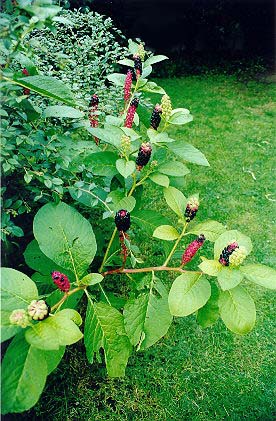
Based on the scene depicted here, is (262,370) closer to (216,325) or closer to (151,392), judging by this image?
(216,325)

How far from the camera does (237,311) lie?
167 centimetres

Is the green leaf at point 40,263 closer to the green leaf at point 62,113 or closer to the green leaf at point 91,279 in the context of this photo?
the green leaf at point 91,279

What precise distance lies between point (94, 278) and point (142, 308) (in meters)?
0.32

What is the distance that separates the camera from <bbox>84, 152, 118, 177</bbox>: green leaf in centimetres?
199

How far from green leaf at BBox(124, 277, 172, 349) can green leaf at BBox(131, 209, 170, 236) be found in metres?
0.28

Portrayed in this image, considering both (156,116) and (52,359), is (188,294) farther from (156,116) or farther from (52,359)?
(156,116)

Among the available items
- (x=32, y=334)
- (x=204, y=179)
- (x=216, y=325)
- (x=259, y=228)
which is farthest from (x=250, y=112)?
(x=32, y=334)

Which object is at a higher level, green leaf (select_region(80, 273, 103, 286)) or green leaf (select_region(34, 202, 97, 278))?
green leaf (select_region(34, 202, 97, 278))

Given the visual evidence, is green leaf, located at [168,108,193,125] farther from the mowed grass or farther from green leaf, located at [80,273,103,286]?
the mowed grass

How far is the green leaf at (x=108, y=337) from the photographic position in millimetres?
1849

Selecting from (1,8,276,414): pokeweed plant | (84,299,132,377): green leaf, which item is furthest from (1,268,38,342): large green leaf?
(84,299,132,377): green leaf

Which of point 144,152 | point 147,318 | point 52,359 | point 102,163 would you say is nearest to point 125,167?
point 144,152

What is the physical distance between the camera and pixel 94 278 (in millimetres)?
1789

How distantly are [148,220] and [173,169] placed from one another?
347 millimetres
